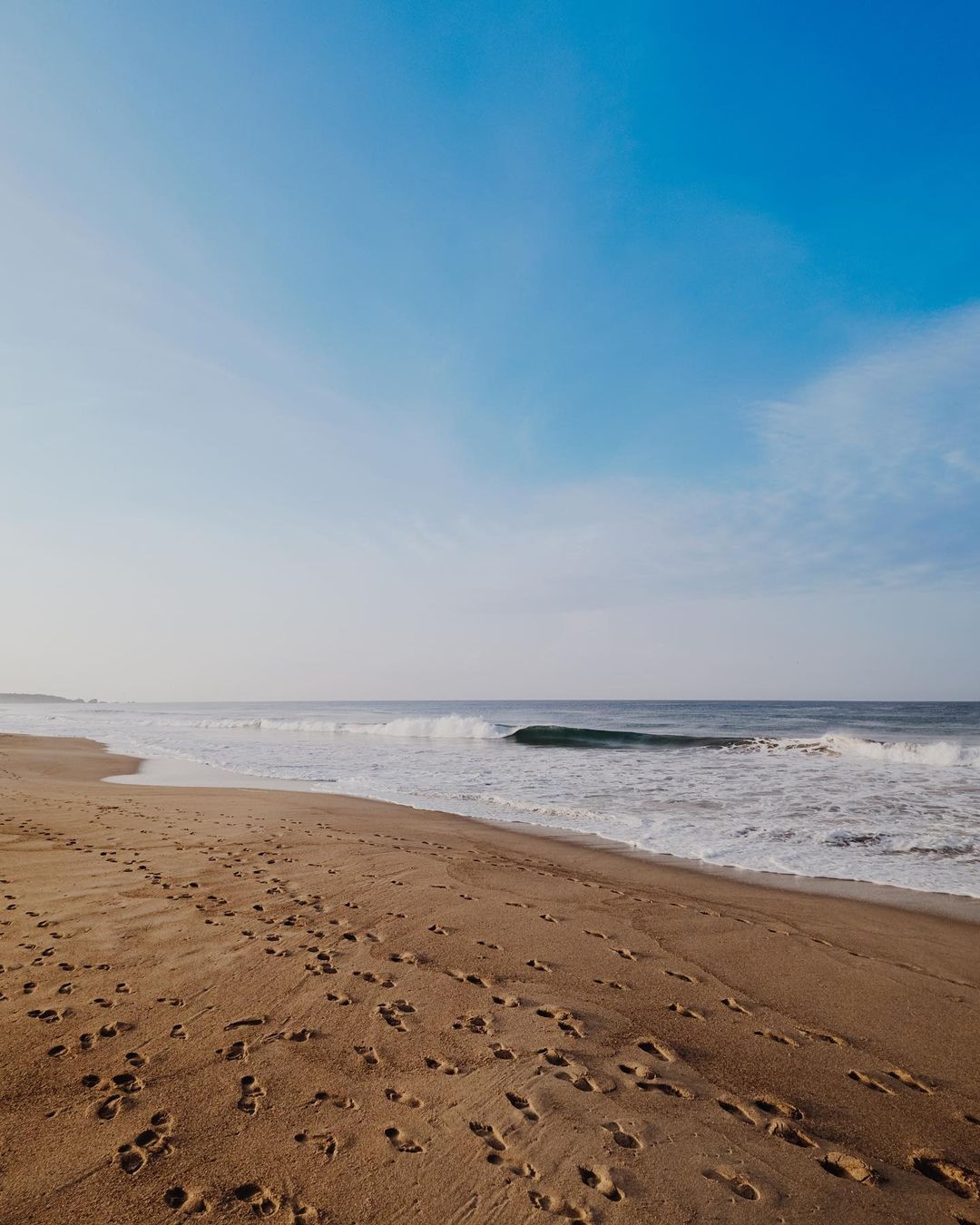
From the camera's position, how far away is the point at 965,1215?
2682 millimetres

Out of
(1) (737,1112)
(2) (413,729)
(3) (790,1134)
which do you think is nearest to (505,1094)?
(1) (737,1112)

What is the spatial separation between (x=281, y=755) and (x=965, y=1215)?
908 inches

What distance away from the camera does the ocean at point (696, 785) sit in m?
9.38

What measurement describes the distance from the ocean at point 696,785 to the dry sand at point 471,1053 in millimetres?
2805

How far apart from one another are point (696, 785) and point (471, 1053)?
1379 cm

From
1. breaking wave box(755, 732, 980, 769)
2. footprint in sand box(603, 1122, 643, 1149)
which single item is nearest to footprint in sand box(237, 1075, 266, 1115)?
footprint in sand box(603, 1122, 643, 1149)

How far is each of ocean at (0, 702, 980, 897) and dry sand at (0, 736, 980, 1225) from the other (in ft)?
9.20

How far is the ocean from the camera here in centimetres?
938

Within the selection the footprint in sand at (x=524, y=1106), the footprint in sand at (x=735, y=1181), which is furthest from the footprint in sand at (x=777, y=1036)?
the footprint in sand at (x=524, y=1106)

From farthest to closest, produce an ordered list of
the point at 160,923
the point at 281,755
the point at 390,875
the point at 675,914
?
the point at 281,755, the point at 390,875, the point at 675,914, the point at 160,923

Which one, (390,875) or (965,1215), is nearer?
(965,1215)

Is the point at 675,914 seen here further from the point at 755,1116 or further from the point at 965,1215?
the point at 965,1215

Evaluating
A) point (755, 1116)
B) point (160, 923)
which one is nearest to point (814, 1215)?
point (755, 1116)

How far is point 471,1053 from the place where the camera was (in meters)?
3.61
